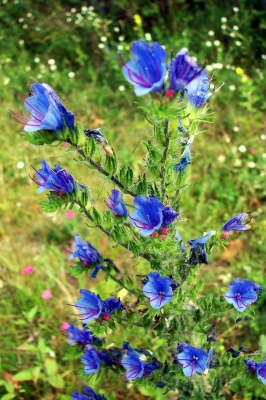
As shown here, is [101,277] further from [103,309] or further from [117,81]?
[117,81]

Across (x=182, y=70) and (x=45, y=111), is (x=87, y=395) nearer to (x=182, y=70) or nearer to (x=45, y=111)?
(x=45, y=111)

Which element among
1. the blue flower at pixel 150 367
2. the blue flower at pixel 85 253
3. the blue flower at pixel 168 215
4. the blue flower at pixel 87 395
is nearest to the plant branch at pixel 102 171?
the blue flower at pixel 168 215

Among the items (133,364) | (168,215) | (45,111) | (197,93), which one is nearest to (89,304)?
(133,364)

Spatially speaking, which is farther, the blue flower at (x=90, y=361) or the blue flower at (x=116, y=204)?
the blue flower at (x=90, y=361)

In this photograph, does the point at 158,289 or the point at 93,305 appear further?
the point at 93,305

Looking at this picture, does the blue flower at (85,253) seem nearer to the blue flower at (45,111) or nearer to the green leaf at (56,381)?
the blue flower at (45,111)

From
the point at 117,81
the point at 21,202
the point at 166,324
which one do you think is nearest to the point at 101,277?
the point at 21,202
